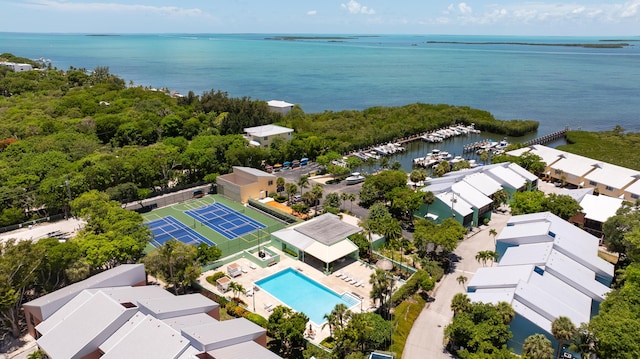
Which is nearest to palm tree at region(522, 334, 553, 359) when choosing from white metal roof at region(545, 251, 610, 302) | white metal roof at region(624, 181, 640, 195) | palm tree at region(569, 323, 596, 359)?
palm tree at region(569, 323, 596, 359)

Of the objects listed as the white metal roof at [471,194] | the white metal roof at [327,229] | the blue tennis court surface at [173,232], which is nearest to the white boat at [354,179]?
the white metal roof at [471,194]

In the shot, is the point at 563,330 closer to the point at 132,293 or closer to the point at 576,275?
the point at 576,275

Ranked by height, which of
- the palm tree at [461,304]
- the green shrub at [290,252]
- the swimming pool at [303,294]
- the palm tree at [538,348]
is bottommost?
Answer: the swimming pool at [303,294]

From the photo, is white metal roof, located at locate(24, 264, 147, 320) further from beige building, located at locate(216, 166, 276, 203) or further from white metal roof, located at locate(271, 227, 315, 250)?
beige building, located at locate(216, 166, 276, 203)

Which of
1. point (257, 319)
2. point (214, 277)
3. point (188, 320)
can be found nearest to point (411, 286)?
point (257, 319)

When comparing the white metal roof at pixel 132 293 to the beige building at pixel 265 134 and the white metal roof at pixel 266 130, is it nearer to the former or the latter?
the beige building at pixel 265 134

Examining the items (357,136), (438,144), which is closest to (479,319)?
(357,136)
